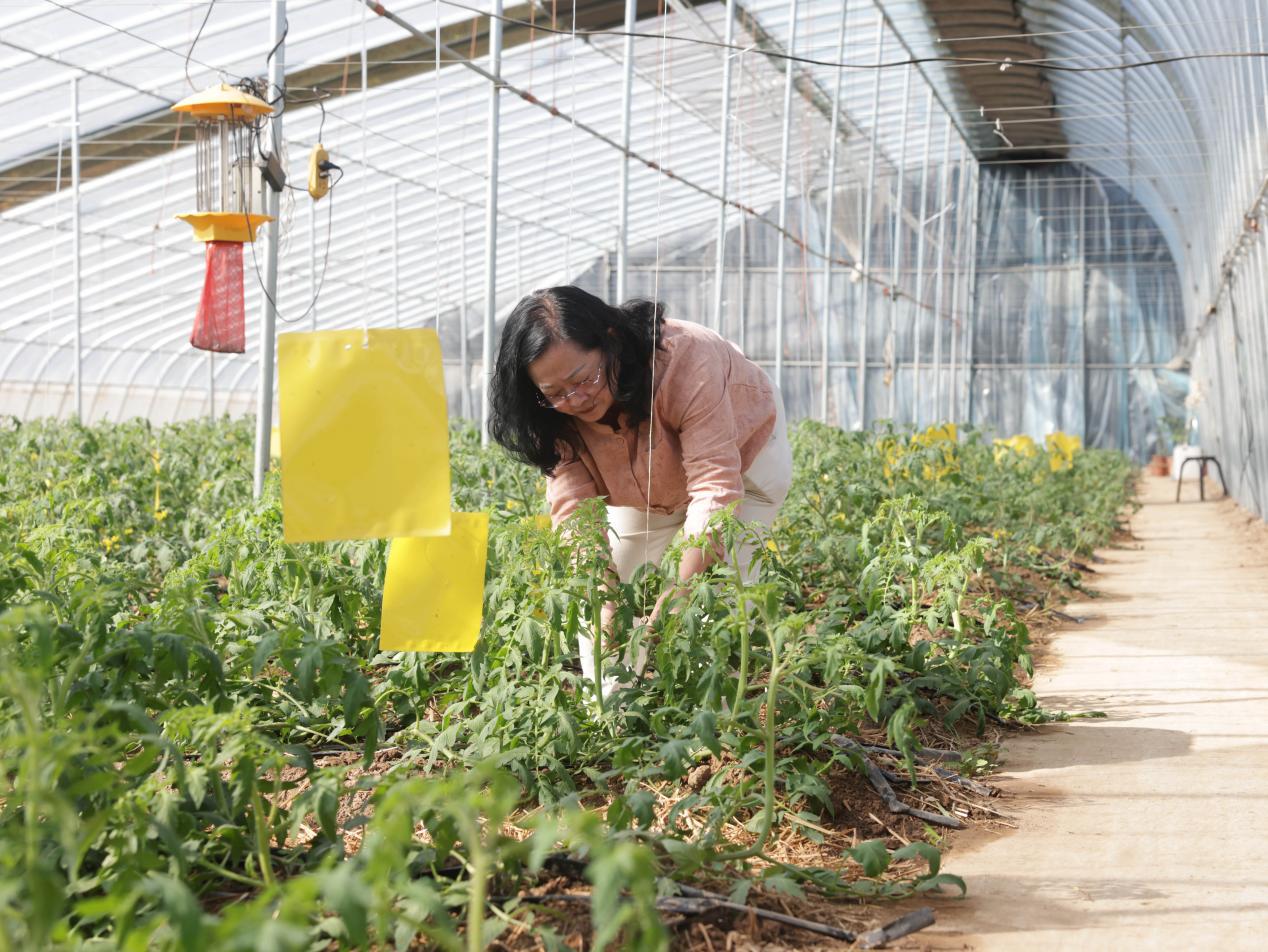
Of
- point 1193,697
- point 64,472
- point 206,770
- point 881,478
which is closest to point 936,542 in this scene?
point 881,478

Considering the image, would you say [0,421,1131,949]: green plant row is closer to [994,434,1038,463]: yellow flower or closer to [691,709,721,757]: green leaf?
[691,709,721,757]: green leaf

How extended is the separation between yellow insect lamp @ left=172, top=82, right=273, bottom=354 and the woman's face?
2337 mm

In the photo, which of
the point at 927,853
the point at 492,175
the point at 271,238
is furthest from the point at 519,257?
the point at 927,853

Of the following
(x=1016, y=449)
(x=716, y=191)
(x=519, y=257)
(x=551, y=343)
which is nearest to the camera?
(x=551, y=343)

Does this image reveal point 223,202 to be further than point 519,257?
No

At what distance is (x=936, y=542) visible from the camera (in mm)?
6168

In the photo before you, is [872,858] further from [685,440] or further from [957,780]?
[685,440]

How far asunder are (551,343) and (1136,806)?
1.55 meters

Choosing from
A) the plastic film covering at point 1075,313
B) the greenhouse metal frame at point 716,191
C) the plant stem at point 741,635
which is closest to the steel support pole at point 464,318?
the greenhouse metal frame at point 716,191

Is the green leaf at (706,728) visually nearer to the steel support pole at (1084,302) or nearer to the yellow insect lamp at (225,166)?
the yellow insect lamp at (225,166)

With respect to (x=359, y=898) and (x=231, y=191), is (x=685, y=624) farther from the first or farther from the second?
(x=231, y=191)

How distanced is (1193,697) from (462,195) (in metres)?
15.5

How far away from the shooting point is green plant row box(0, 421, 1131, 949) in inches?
Result: 56.2

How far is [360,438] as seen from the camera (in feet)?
7.45
